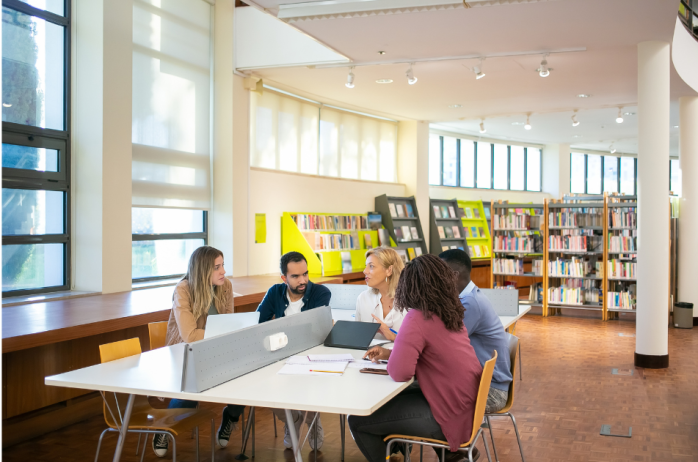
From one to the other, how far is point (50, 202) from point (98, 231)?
21.4 inches

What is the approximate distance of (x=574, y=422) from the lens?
4.62 m

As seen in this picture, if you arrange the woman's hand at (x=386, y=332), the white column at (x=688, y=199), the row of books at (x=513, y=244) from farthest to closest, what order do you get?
1. the row of books at (x=513, y=244)
2. the white column at (x=688, y=199)
3. the woman's hand at (x=386, y=332)

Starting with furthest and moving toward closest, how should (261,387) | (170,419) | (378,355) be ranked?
1. (170,419)
2. (378,355)
3. (261,387)

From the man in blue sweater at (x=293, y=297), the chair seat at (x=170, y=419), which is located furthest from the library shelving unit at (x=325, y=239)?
the chair seat at (x=170, y=419)

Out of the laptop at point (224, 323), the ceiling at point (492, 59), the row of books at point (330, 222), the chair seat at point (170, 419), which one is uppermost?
the ceiling at point (492, 59)

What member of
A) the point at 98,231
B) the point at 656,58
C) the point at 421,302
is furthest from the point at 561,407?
the point at 98,231

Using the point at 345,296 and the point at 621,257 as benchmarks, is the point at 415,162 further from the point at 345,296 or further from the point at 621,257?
the point at 345,296

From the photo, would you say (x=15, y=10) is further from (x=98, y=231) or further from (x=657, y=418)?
(x=657, y=418)

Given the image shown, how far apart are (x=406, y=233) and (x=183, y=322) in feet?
26.3

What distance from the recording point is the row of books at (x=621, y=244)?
30.6 feet

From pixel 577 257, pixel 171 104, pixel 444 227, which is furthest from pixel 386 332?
pixel 444 227

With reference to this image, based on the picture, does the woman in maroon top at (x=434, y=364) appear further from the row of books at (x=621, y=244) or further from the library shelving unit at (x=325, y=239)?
the row of books at (x=621, y=244)

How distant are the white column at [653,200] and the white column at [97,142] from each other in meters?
5.60

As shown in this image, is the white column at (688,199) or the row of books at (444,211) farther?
the row of books at (444,211)
